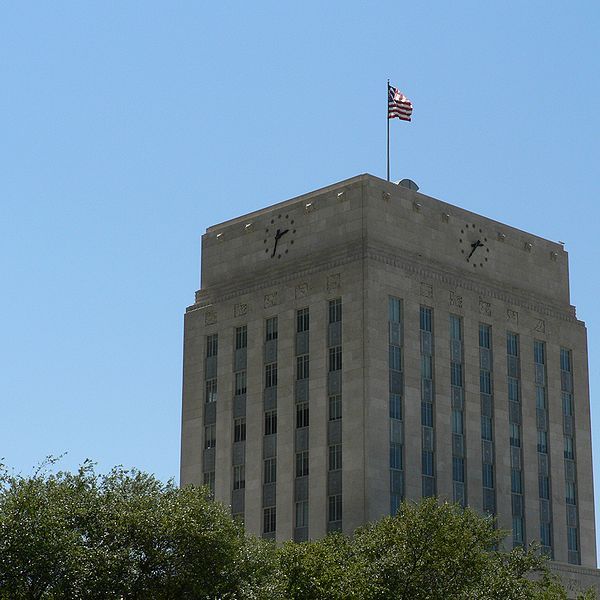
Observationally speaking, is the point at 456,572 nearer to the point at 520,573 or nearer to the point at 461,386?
the point at 520,573

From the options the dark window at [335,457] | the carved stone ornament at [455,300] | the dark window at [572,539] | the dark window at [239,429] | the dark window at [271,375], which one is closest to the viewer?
the dark window at [335,457]

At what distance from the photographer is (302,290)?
100938mm

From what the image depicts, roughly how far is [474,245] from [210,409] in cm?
2220

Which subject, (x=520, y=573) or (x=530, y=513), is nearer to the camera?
(x=520, y=573)

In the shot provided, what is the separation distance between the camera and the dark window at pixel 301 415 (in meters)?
97.8

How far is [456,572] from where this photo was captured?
74.4 metres

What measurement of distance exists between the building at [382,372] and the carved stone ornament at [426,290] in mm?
69

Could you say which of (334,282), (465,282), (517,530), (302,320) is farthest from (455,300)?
(517,530)

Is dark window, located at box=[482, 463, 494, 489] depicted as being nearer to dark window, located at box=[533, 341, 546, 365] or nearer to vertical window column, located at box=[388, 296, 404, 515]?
vertical window column, located at box=[388, 296, 404, 515]

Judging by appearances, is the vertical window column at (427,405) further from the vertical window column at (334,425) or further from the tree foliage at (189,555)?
the tree foliage at (189,555)

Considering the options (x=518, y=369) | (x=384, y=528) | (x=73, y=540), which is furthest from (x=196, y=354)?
(x=73, y=540)


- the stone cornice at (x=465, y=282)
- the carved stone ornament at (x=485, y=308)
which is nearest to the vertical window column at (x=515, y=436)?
the carved stone ornament at (x=485, y=308)

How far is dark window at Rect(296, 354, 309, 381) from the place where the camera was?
324ft

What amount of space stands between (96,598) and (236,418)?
38894mm
